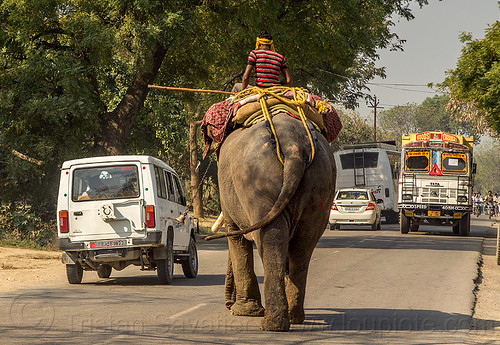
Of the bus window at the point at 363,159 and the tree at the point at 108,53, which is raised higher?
the tree at the point at 108,53

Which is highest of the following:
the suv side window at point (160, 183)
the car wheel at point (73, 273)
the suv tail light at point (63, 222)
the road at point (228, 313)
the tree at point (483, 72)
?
the tree at point (483, 72)

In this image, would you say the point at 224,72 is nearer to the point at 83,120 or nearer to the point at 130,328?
the point at 83,120

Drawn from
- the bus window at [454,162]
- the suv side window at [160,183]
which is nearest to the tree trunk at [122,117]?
the suv side window at [160,183]

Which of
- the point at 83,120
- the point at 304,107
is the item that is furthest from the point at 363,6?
the point at 304,107

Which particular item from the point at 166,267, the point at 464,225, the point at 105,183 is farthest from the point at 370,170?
the point at 105,183

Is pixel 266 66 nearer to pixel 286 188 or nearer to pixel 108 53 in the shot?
pixel 286 188

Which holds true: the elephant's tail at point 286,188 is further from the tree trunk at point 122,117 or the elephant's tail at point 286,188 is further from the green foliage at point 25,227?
the tree trunk at point 122,117

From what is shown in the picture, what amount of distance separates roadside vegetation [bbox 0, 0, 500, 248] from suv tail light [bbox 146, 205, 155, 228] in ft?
25.6

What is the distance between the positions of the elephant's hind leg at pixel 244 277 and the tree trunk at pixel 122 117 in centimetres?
1490

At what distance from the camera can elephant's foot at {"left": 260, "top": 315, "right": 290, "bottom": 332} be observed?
802cm

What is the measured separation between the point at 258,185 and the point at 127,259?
571 centimetres

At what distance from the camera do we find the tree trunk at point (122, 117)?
23.8 meters

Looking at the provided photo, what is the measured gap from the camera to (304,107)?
9141 millimetres

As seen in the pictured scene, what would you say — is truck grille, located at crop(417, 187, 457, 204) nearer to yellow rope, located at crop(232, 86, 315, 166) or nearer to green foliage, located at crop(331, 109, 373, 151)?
yellow rope, located at crop(232, 86, 315, 166)
